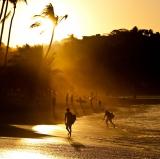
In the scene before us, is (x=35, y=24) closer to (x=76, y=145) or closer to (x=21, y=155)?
(x=76, y=145)

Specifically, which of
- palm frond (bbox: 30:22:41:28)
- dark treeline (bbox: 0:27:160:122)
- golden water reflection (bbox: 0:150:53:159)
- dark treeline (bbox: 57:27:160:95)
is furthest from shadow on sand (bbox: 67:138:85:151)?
dark treeline (bbox: 57:27:160:95)

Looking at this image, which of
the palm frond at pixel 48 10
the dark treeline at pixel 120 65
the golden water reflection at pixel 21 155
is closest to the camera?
the golden water reflection at pixel 21 155

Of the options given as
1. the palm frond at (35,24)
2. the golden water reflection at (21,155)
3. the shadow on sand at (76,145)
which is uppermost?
the palm frond at (35,24)

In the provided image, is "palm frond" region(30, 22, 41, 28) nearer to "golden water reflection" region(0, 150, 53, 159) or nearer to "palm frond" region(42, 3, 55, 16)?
"palm frond" region(42, 3, 55, 16)

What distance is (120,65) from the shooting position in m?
107

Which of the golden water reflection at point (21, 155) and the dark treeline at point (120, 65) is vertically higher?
the dark treeline at point (120, 65)

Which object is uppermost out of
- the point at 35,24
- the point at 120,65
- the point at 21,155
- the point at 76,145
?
the point at 120,65

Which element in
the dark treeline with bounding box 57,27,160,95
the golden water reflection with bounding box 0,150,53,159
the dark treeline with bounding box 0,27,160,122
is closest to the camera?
the golden water reflection with bounding box 0,150,53,159

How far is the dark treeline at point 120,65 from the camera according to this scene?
102 m

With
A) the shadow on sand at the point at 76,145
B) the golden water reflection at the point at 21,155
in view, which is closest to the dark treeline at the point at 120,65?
the shadow on sand at the point at 76,145

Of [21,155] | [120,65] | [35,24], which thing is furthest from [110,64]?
[21,155]

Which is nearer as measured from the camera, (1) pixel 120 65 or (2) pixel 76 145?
(2) pixel 76 145

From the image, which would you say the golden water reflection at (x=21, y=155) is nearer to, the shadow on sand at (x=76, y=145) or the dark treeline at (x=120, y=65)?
the shadow on sand at (x=76, y=145)

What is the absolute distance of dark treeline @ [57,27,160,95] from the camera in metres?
102
